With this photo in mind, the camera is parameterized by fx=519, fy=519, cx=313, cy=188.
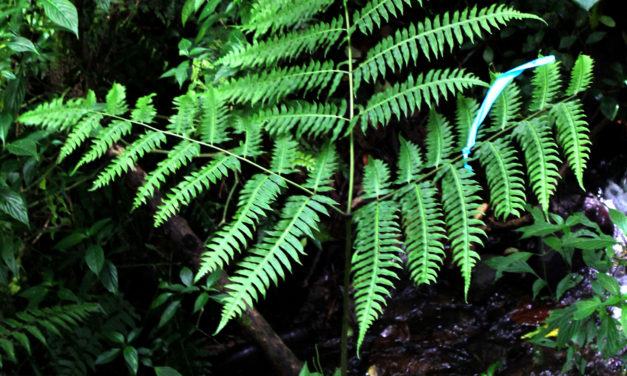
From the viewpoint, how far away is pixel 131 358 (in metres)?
2.39

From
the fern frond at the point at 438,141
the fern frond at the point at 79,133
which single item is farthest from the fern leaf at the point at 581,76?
the fern frond at the point at 79,133

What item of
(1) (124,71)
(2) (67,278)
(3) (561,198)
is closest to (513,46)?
(3) (561,198)

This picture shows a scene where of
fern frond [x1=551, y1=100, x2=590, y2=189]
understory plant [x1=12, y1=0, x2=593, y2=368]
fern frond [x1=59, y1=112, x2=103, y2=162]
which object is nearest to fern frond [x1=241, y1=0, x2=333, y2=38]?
understory plant [x1=12, y1=0, x2=593, y2=368]

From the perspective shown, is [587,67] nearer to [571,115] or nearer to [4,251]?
[571,115]

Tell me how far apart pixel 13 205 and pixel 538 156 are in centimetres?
192

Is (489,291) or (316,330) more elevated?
(489,291)

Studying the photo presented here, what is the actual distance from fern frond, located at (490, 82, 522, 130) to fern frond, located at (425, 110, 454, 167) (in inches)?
5.8

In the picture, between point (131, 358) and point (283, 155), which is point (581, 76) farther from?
point (131, 358)

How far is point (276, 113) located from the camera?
5.91ft

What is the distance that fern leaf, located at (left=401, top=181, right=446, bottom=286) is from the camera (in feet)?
4.71

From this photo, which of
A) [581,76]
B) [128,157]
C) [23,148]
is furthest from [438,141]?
[23,148]

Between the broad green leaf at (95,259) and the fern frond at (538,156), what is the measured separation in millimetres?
1858

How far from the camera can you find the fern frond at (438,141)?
5.42ft

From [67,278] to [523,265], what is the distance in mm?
2283
